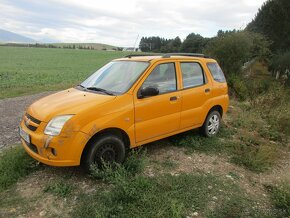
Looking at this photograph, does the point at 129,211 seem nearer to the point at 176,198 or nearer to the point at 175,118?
the point at 176,198

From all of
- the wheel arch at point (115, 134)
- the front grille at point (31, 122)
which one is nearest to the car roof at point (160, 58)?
the wheel arch at point (115, 134)

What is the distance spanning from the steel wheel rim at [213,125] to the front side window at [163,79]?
1.53 meters

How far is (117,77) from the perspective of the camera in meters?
5.39

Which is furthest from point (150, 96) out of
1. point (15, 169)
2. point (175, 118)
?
point (15, 169)

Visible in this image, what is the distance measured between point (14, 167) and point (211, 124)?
4.08m

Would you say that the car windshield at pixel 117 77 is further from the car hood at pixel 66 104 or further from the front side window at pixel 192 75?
the front side window at pixel 192 75

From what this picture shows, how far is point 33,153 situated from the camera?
14.8 ft

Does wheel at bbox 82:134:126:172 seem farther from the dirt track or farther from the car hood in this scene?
the dirt track

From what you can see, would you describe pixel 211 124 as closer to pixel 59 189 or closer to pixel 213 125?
pixel 213 125

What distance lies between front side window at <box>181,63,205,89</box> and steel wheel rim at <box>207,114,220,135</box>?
91 cm

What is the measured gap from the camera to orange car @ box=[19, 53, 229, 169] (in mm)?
4297

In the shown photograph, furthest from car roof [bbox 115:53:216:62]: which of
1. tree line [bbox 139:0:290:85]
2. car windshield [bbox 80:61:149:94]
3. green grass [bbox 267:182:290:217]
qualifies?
tree line [bbox 139:0:290:85]

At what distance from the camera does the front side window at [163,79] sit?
5.24m

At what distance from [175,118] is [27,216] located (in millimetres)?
2982
